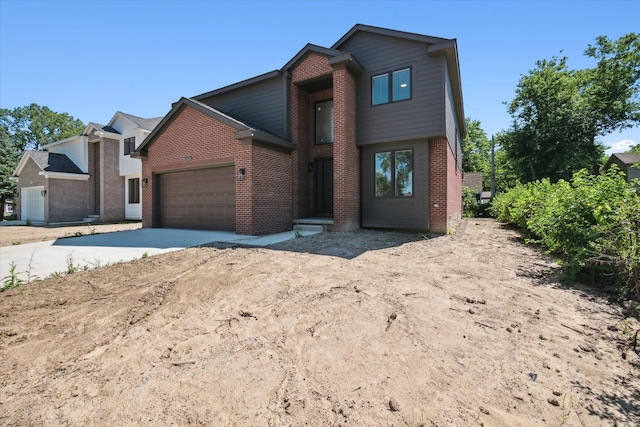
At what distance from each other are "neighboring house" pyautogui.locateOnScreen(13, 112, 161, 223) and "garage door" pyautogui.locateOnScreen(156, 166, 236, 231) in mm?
8866

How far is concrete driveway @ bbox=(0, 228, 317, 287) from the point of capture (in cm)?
627

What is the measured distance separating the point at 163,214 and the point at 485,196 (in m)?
39.5

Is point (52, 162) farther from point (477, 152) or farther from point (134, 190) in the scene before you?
point (477, 152)

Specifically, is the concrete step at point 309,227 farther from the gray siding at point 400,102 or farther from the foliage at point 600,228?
the foliage at point 600,228

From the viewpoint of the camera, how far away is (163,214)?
12773 millimetres

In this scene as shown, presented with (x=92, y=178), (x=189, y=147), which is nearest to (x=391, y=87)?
(x=189, y=147)

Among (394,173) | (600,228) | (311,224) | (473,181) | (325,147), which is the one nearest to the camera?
(600,228)

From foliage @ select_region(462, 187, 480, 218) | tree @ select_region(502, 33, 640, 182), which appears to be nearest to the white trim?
foliage @ select_region(462, 187, 480, 218)

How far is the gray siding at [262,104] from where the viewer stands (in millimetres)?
12234

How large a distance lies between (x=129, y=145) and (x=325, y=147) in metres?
15.9

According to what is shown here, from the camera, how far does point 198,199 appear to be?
38.4 ft

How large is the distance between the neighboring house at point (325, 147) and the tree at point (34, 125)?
4994 centimetres

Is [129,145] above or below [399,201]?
above

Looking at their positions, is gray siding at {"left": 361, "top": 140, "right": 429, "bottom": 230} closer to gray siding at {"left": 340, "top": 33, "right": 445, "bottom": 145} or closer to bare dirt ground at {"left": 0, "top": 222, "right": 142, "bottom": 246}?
gray siding at {"left": 340, "top": 33, "right": 445, "bottom": 145}
